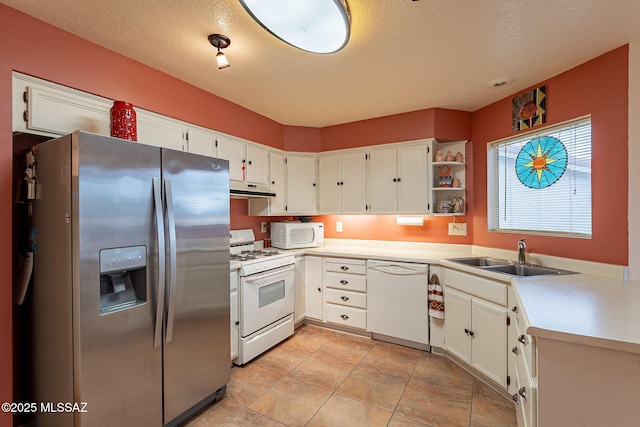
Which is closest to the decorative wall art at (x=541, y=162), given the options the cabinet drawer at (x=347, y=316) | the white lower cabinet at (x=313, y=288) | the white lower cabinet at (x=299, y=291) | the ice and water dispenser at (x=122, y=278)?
the cabinet drawer at (x=347, y=316)

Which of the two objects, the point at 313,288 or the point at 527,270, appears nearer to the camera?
the point at 527,270

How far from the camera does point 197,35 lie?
1.75 meters

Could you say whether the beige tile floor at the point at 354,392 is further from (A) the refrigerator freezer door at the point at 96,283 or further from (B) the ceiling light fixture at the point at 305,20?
(B) the ceiling light fixture at the point at 305,20

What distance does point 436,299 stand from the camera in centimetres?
262

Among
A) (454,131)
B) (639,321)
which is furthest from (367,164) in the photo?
(639,321)

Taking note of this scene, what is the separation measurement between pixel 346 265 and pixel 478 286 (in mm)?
1282

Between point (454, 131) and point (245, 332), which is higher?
point (454, 131)

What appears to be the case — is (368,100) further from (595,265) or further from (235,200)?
(595,265)

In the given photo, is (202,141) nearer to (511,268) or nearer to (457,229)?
(457,229)

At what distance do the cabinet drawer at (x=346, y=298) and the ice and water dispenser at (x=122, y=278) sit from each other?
1.99 meters

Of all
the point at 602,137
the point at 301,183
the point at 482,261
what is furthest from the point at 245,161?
the point at 602,137

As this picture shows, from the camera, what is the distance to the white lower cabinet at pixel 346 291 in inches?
119

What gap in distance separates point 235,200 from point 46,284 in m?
1.80

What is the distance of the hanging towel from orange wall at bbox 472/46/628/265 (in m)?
0.87
